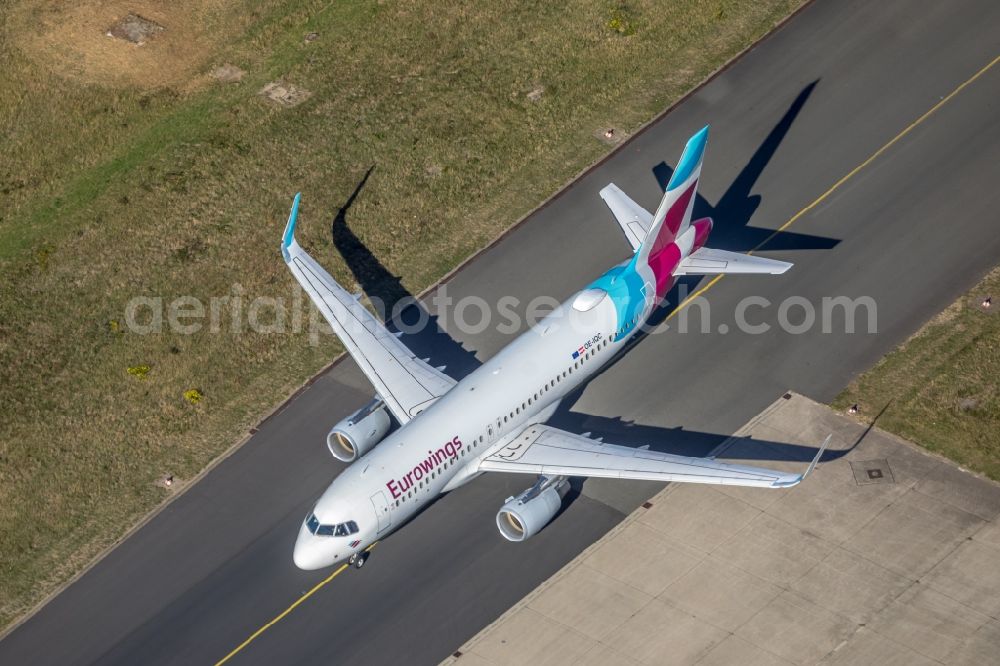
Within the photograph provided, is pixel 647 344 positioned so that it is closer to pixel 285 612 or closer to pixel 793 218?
pixel 793 218

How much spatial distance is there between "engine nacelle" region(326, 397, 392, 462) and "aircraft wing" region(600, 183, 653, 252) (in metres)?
16.6

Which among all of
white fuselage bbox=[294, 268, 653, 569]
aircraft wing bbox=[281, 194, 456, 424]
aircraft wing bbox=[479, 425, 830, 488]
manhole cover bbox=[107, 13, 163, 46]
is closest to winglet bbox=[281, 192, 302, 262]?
aircraft wing bbox=[281, 194, 456, 424]

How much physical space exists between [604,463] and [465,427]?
6.58 metres

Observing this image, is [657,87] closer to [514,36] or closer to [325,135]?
[514,36]

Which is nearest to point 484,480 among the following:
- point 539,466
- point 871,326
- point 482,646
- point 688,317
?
point 539,466

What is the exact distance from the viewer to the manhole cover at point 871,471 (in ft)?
195

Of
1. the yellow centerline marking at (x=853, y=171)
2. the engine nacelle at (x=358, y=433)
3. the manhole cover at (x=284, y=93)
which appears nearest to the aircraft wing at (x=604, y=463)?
the engine nacelle at (x=358, y=433)

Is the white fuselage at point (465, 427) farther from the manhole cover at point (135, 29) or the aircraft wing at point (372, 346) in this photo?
the manhole cover at point (135, 29)

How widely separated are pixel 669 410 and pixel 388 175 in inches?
981

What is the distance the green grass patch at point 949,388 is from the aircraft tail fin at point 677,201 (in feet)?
40.0

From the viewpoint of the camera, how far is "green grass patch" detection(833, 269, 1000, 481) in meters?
60.8

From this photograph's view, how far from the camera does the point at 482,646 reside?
5503 cm

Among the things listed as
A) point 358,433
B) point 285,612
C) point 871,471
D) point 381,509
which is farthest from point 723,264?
point 285,612

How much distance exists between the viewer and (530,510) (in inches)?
2234
